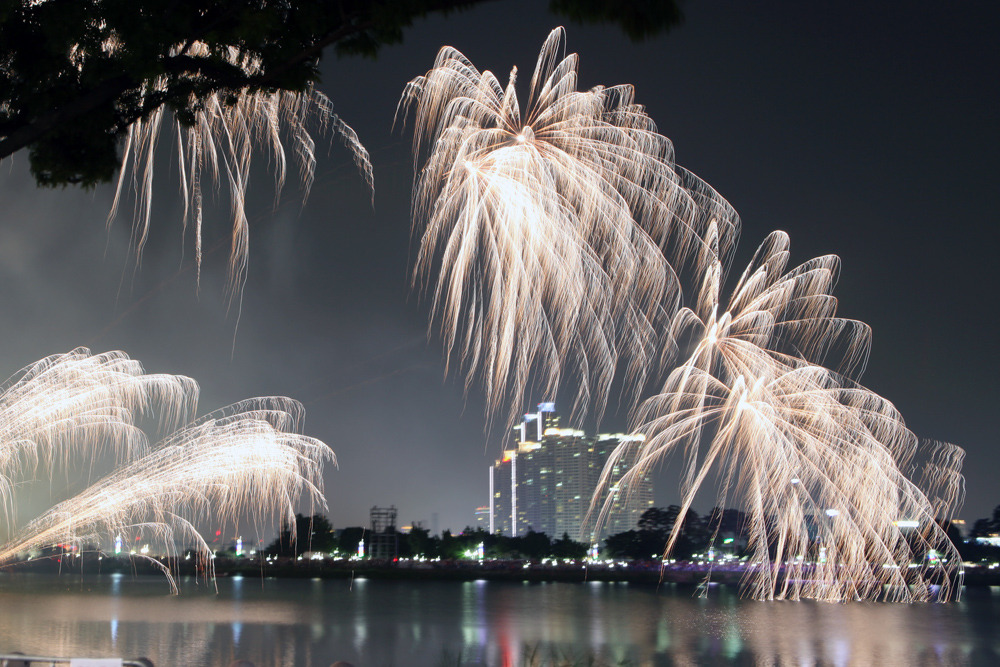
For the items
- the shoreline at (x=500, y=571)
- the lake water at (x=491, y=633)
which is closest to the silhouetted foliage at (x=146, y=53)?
the lake water at (x=491, y=633)

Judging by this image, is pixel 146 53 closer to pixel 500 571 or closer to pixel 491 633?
pixel 491 633

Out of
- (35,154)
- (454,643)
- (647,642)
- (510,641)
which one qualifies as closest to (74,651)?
(454,643)

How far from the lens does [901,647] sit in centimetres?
3522

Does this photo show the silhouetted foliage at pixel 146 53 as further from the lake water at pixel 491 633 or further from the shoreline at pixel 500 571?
the shoreline at pixel 500 571

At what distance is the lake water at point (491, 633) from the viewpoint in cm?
2889

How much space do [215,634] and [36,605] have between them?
2726 cm

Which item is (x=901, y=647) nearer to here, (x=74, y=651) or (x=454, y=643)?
(x=454, y=643)

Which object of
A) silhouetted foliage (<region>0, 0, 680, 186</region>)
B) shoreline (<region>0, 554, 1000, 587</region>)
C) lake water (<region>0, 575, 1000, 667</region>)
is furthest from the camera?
shoreline (<region>0, 554, 1000, 587</region>)

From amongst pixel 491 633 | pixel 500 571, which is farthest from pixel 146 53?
pixel 500 571

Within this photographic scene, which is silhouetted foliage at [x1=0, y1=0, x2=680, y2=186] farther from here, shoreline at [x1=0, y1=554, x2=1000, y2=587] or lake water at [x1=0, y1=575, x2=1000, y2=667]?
shoreline at [x1=0, y1=554, x2=1000, y2=587]


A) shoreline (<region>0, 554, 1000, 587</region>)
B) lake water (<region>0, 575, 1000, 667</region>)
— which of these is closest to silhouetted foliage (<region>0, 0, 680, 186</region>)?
lake water (<region>0, 575, 1000, 667</region>)

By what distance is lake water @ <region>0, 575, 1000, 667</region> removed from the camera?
2889 centimetres

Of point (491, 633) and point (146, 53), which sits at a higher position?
point (146, 53)

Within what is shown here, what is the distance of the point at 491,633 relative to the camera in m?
38.6
